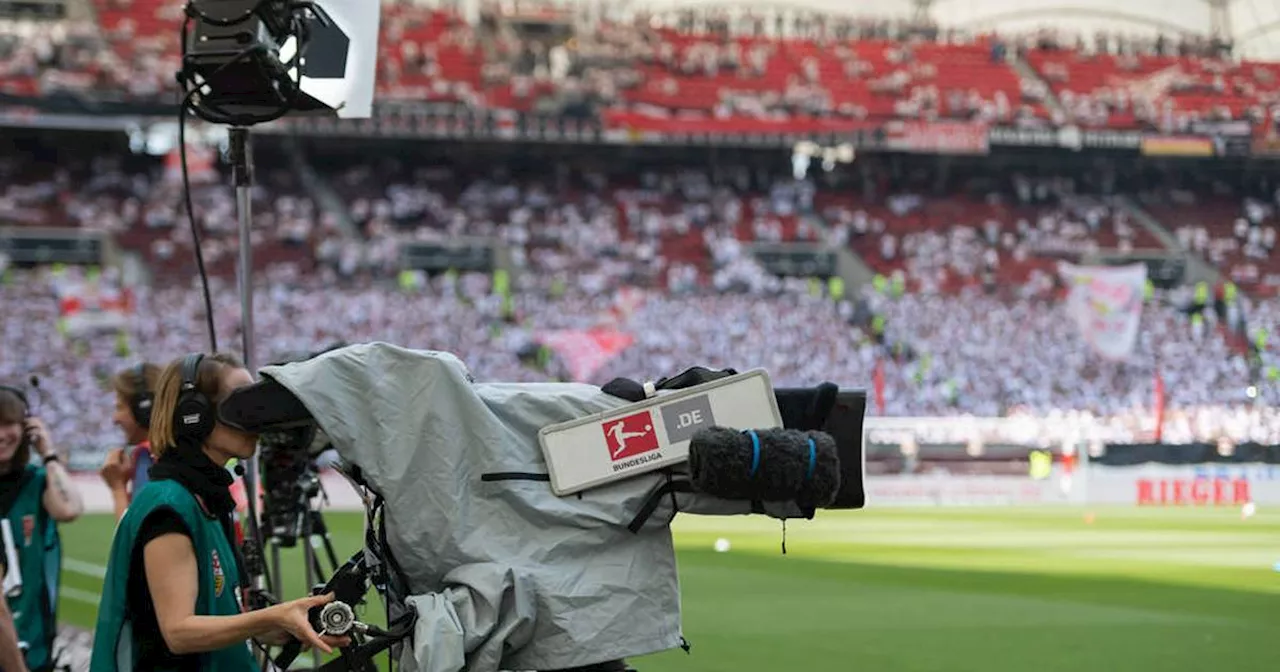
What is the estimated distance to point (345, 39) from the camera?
5.91 metres

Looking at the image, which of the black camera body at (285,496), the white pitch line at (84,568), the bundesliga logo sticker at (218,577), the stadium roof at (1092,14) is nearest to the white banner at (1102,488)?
the white pitch line at (84,568)

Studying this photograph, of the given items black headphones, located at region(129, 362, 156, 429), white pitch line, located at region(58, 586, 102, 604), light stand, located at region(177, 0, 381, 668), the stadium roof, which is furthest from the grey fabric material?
the stadium roof

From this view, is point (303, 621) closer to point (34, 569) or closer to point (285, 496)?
point (34, 569)

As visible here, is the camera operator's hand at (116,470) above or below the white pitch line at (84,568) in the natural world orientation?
above

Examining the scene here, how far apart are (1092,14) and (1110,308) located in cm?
1788

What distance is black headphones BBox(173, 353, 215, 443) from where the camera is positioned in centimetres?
399

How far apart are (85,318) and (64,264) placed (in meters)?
2.99

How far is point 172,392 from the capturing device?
4039 millimetres

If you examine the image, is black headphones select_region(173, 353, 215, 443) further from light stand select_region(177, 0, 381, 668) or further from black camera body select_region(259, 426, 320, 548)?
black camera body select_region(259, 426, 320, 548)

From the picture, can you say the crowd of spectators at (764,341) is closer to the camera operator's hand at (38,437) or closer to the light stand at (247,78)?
the camera operator's hand at (38,437)

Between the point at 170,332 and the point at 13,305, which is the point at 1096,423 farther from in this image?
the point at 13,305

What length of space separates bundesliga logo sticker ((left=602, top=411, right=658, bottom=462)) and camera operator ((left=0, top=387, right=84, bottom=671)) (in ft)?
12.0

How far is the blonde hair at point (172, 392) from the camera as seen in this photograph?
13.2ft

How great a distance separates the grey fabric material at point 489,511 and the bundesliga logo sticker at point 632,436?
83 mm
